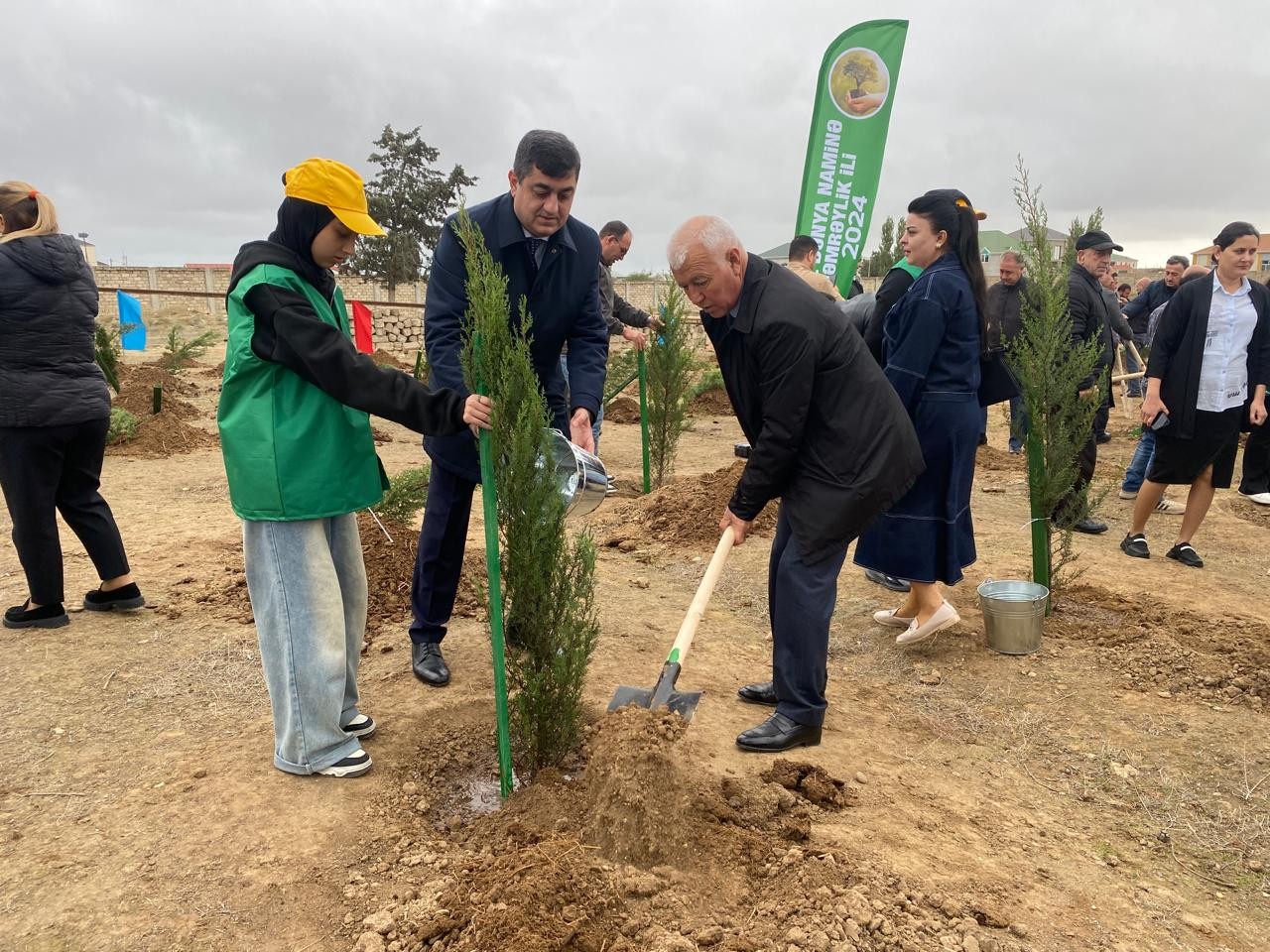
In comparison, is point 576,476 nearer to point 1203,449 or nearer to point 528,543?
point 528,543

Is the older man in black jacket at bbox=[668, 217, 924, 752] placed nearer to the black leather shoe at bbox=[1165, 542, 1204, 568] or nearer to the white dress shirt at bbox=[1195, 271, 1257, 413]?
the white dress shirt at bbox=[1195, 271, 1257, 413]

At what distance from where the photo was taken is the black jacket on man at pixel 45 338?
4.34 m

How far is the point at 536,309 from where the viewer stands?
361 centimetres

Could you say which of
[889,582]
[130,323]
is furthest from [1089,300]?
[130,323]

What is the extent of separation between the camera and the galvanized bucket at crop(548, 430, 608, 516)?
10.2 ft

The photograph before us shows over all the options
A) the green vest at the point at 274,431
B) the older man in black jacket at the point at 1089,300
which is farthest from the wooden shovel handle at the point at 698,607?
the older man in black jacket at the point at 1089,300

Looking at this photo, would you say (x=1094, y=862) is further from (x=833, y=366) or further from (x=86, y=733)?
(x=86, y=733)

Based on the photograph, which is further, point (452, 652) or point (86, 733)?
point (452, 652)

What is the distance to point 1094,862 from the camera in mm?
2766

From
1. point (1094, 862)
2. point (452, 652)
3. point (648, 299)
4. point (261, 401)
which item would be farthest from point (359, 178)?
point (648, 299)

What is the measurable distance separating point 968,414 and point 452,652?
2.80 meters

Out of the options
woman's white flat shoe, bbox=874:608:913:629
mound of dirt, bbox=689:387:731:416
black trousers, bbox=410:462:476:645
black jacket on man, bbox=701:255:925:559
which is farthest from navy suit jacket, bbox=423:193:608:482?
mound of dirt, bbox=689:387:731:416

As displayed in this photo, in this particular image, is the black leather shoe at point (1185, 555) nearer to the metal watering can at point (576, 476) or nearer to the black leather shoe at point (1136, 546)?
the black leather shoe at point (1136, 546)

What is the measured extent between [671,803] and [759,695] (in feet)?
4.48
